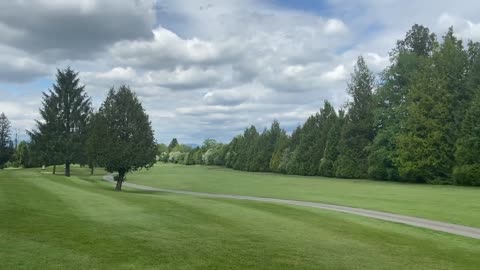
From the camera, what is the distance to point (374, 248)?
11.6 metres

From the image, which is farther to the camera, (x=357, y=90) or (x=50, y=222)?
(x=357, y=90)

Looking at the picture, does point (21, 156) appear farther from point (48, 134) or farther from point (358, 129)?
point (358, 129)

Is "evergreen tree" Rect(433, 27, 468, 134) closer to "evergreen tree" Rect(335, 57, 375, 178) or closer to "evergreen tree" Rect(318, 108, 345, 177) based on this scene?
"evergreen tree" Rect(335, 57, 375, 178)

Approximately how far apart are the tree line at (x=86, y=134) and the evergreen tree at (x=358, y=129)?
31602 millimetres

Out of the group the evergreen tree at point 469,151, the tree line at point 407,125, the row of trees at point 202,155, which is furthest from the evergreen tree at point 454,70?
the row of trees at point 202,155

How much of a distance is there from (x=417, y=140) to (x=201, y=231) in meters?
42.2

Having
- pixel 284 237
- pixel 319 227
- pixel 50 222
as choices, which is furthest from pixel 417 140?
pixel 50 222

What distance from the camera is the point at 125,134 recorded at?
3488cm

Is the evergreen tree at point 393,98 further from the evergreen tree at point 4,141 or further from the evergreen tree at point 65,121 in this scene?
the evergreen tree at point 4,141

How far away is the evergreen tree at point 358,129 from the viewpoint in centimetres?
5931

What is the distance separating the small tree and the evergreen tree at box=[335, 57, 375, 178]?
32.5 metres

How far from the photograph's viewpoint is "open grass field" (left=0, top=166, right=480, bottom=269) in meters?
8.70

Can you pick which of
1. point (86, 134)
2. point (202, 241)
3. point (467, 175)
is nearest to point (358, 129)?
point (467, 175)

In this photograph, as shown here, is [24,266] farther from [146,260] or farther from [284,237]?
[284,237]
